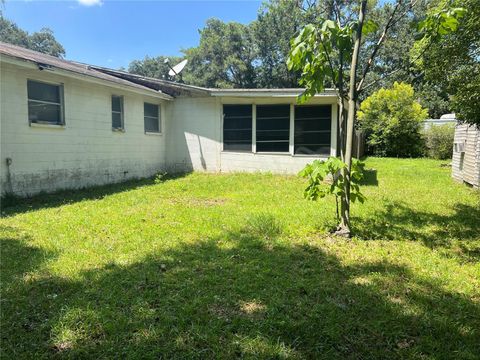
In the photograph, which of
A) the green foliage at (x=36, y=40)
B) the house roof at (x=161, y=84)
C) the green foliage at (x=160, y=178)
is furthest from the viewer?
the green foliage at (x=36, y=40)

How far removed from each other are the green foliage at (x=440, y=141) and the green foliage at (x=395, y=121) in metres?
0.49

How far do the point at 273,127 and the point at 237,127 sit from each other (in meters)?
1.29

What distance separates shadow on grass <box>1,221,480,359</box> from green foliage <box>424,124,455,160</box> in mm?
17307

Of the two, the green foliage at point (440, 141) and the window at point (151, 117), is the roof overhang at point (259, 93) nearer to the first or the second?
the window at point (151, 117)

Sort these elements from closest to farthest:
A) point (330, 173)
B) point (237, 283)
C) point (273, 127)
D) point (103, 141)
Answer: point (237, 283)
point (330, 173)
point (103, 141)
point (273, 127)

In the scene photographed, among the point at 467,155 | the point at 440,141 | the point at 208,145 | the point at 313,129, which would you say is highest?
the point at 313,129

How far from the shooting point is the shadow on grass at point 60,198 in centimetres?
647

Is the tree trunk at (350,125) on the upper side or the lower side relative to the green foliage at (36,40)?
lower

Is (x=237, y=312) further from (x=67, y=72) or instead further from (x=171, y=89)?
(x=171, y=89)

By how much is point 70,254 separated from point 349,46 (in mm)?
4475

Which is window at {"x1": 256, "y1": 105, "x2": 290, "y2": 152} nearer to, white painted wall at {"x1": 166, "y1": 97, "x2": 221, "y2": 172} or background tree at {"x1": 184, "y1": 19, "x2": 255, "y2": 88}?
white painted wall at {"x1": 166, "y1": 97, "x2": 221, "y2": 172}

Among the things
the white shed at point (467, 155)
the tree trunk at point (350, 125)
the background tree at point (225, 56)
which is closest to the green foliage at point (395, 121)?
the white shed at point (467, 155)

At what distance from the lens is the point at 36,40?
40750 millimetres

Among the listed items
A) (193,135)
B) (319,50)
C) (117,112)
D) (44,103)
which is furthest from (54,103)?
(319,50)
